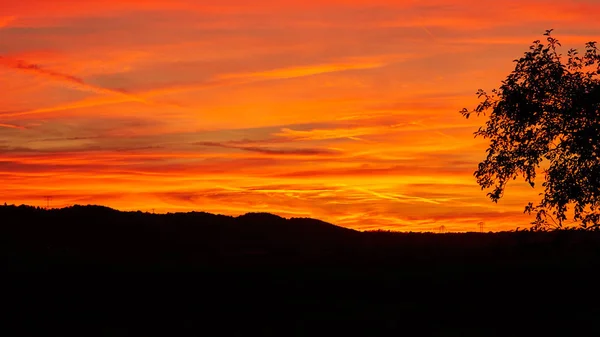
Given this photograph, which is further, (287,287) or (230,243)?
(230,243)

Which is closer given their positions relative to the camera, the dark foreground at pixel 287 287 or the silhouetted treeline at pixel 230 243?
the dark foreground at pixel 287 287

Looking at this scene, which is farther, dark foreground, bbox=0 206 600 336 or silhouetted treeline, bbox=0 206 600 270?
silhouetted treeline, bbox=0 206 600 270

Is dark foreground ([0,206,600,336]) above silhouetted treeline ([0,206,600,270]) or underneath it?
underneath

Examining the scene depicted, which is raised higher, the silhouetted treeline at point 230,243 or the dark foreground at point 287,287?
the silhouetted treeline at point 230,243

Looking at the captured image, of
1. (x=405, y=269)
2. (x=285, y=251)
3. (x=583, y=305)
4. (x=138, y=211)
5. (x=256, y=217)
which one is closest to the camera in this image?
(x=583, y=305)

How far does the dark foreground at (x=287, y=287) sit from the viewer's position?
35.1 m

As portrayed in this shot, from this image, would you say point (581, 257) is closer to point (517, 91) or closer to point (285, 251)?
point (517, 91)

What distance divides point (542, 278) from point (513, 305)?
5.52 meters

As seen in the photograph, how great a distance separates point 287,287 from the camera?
138 ft

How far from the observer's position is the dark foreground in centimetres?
3512

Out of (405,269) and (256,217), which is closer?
(405,269)

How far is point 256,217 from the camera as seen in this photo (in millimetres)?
75188

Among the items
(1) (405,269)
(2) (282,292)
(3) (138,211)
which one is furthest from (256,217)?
(2) (282,292)

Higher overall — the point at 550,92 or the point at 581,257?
the point at 550,92
